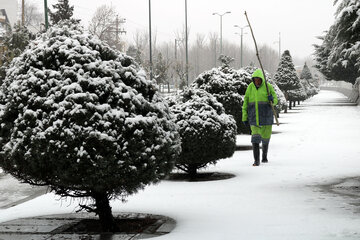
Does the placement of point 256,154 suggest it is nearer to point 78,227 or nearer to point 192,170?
point 192,170

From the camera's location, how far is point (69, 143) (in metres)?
5.12

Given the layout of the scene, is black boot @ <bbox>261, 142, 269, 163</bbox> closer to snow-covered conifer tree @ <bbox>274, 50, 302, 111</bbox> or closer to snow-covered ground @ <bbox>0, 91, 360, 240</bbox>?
snow-covered ground @ <bbox>0, 91, 360, 240</bbox>

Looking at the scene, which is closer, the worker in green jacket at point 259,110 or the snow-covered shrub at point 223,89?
the worker in green jacket at point 259,110

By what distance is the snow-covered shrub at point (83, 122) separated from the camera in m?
5.15

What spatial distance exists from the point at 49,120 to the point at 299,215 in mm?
2910

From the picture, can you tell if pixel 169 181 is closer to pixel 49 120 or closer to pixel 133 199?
pixel 133 199

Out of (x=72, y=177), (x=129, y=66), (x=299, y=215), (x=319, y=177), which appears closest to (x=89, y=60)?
(x=129, y=66)

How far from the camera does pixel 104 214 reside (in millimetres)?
5719

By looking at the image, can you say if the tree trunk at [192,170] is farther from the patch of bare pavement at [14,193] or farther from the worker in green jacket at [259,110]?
the patch of bare pavement at [14,193]

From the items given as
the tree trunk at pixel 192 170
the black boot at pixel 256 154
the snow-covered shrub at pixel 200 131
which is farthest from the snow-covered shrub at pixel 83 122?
the black boot at pixel 256 154

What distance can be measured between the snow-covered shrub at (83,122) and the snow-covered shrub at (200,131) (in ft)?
10.2

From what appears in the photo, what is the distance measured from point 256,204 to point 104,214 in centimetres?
205

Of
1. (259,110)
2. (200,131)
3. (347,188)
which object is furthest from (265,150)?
(347,188)

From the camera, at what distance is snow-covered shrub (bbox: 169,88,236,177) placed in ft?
29.7
